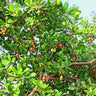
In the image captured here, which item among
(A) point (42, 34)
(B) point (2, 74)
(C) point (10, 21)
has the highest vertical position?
(C) point (10, 21)

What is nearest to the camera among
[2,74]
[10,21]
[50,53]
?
[2,74]

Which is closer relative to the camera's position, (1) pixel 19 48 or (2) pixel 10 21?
(2) pixel 10 21

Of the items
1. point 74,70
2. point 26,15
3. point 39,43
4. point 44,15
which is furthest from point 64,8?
point 74,70

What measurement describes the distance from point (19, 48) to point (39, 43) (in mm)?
610

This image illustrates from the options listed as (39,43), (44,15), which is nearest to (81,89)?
(39,43)

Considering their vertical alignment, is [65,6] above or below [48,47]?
above

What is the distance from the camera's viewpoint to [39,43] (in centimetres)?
544

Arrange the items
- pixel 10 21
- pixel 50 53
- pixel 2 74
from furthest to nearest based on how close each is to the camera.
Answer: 1. pixel 50 53
2. pixel 10 21
3. pixel 2 74

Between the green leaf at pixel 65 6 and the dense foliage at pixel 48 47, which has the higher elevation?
the green leaf at pixel 65 6

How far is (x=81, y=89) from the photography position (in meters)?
4.72

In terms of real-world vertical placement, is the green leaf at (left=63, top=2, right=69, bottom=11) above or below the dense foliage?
above

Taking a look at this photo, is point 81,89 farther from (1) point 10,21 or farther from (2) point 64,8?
(1) point 10,21

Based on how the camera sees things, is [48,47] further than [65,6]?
Yes

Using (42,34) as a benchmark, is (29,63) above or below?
below
